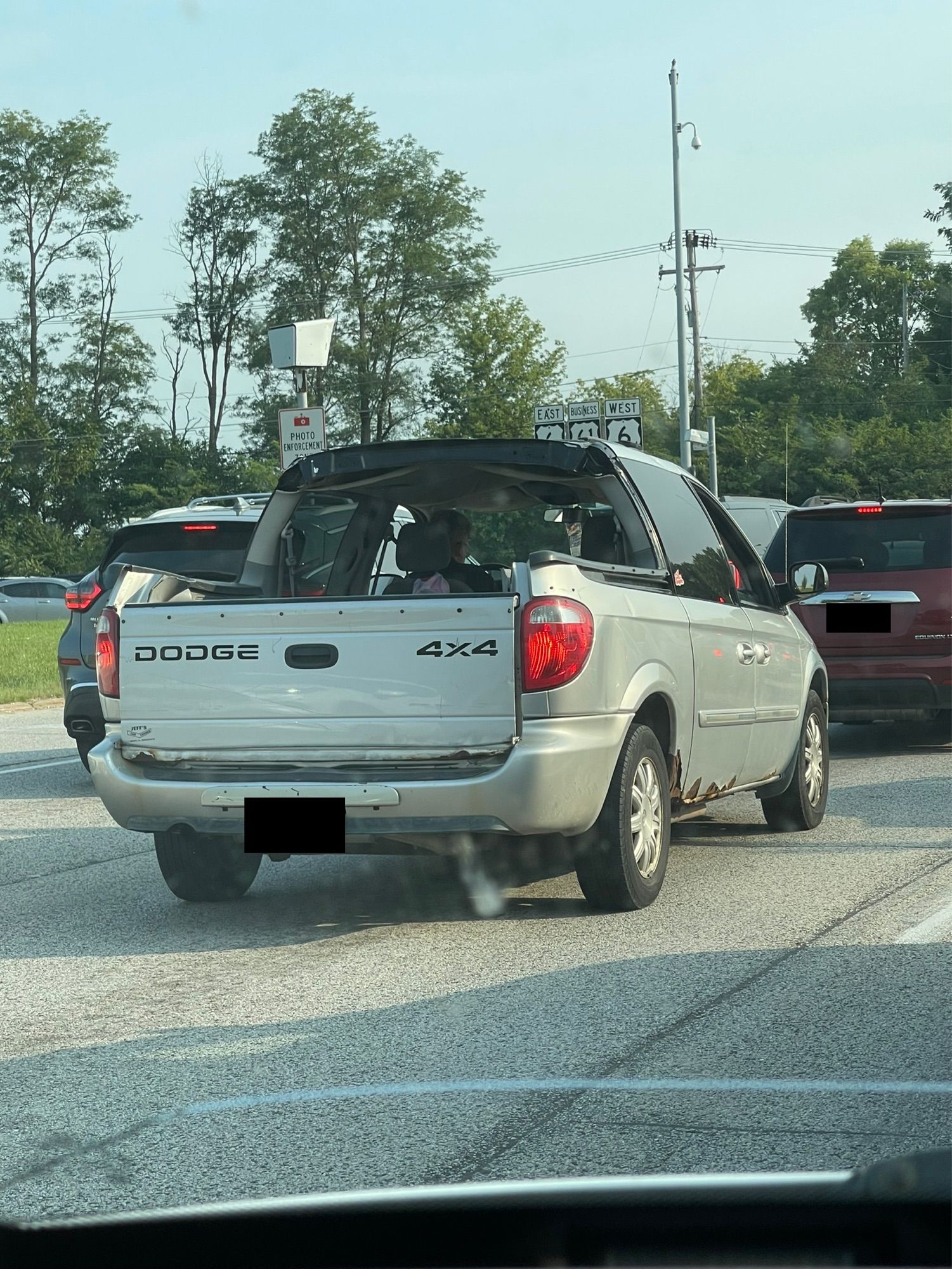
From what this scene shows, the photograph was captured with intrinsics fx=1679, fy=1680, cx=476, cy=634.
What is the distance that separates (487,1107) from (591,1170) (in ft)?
1.83

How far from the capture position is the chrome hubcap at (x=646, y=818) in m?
6.73

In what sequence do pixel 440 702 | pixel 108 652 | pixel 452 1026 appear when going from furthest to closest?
pixel 108 652 < pixel 440 702 < pixel 452 1026

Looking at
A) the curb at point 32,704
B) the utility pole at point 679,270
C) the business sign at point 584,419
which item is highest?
the utility pole at point 679,270

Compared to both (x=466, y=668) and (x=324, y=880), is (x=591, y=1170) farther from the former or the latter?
(x=324, y=880)

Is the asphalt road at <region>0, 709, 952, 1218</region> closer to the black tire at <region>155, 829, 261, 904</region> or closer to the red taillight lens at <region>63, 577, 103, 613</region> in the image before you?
the black tire at <region>155, 829, 261, 904</region>

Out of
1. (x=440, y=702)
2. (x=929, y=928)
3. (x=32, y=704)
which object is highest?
(x=440, y=702)

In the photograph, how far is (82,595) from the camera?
1151cm

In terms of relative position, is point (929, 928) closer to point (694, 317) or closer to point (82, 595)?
point (82, 595)

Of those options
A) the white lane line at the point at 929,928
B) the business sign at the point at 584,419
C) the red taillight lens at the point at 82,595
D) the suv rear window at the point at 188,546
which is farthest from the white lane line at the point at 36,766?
the business sign at the point at 584,419

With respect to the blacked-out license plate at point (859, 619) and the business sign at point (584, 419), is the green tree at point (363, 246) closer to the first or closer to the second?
the business sign at point (584, 419)

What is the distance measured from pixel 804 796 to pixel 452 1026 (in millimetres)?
4228

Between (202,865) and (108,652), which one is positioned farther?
(202,865)

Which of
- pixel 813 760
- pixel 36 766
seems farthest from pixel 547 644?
pixel 36 766

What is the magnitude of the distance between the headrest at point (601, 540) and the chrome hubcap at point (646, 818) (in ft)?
3.72
